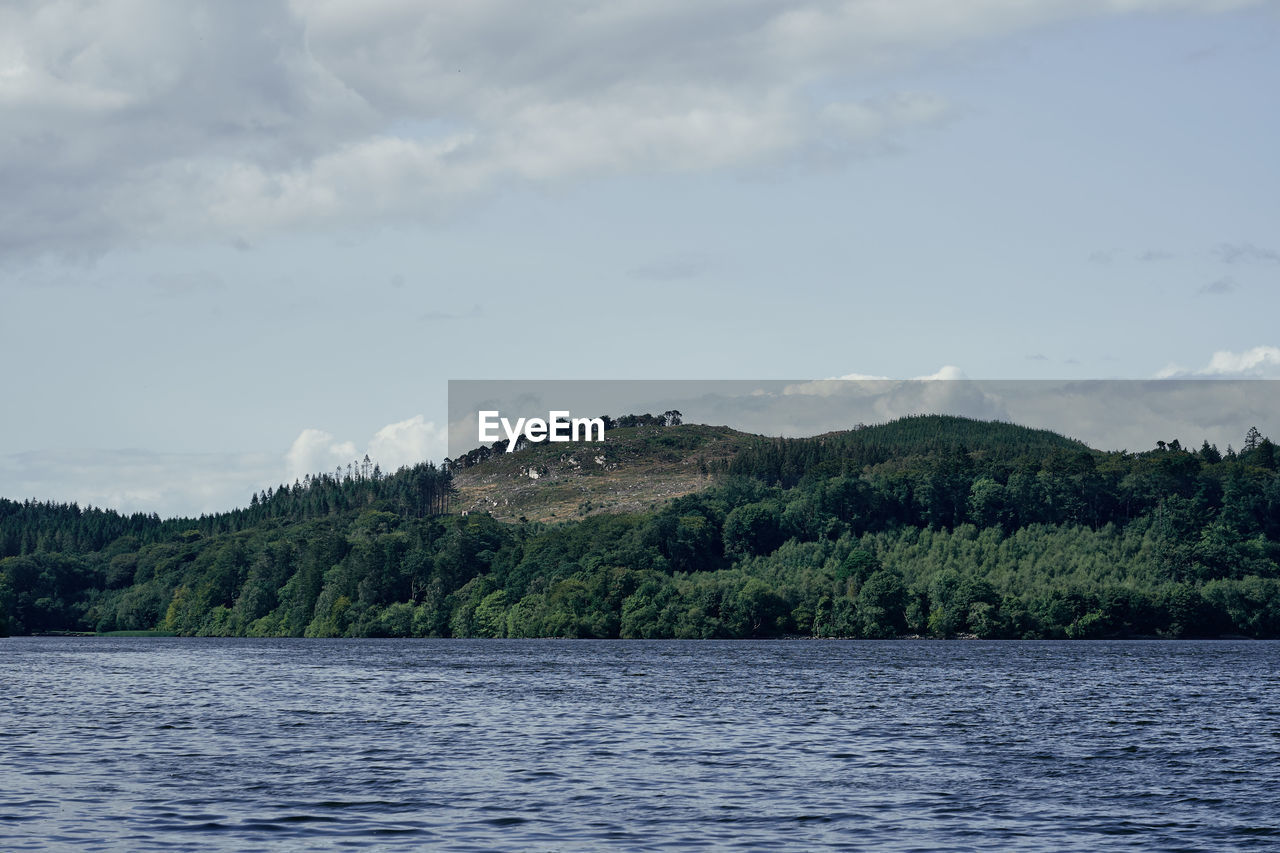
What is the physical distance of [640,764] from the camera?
56.6 meters

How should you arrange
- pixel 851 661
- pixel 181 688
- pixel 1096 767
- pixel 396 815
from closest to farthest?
pixel 396 815 → pixel 1096 767 → pixel 181 688 → pixel 851 661

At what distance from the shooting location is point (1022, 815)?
144 ft

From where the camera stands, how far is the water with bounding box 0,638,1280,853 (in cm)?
4028

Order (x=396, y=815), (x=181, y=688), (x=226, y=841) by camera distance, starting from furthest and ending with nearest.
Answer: (x=181, y=688) → (x=396, y=815) → (x=226, y=841)

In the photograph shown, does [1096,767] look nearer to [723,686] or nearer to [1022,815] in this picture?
[1022,815]

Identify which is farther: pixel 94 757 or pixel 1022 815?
pixel 94 757

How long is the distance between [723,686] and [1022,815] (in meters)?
67.5

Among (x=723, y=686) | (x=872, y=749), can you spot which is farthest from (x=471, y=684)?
(x=872, y=749)

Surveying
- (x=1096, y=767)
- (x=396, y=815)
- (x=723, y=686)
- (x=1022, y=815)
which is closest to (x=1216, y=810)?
(x=1022, y=815)

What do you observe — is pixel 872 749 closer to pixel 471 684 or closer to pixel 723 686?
pixel 723 686

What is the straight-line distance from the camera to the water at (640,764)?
40.3m

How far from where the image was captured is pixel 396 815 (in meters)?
42.8

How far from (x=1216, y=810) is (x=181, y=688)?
8506 centimetres

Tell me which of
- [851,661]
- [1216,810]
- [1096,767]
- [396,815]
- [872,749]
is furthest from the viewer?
[851,661]
